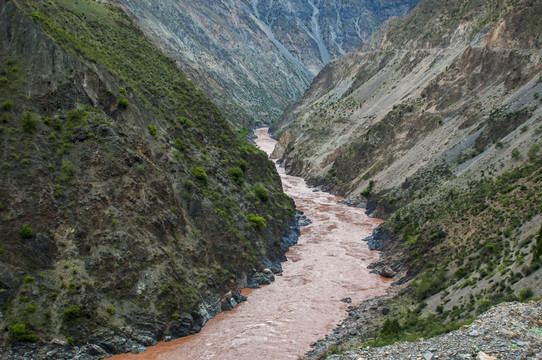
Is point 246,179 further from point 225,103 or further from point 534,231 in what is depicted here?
point 225,103

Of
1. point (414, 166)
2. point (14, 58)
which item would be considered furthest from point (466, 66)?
point (14, 58)

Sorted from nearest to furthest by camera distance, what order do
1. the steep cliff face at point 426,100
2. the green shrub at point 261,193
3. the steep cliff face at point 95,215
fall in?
the steep cliff face at point 95,215, the green shrub at point 261,193, the steep cliff face at point 426,100

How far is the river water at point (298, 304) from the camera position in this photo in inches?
1282

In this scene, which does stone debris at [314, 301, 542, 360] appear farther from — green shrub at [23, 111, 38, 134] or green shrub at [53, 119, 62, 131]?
green shrub at [23, 111, 38, 134]

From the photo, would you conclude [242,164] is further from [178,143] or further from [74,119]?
[74,119]

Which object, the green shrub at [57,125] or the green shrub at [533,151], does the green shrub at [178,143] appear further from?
the green shrub at [533,151]

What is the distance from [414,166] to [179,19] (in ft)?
477

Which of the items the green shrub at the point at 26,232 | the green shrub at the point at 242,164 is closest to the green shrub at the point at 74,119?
the green shrub at the point at 26,232

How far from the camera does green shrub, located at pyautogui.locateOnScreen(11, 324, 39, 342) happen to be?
27828 mm

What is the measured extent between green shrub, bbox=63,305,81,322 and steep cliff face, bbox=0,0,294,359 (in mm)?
56

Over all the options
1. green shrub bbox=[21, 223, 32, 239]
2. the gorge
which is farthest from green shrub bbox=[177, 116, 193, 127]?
green shrub bbox=[21, 223, 32, 239]

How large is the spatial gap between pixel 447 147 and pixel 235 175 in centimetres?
2812

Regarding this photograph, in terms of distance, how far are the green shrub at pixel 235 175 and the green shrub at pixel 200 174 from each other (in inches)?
219

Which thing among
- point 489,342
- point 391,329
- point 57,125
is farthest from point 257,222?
point 489,342
